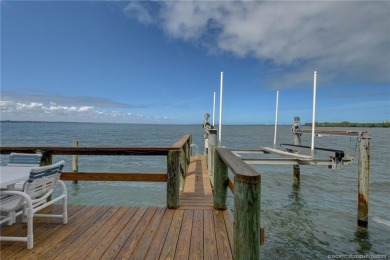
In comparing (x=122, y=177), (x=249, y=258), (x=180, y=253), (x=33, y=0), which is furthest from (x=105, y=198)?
(x=249, y=258)

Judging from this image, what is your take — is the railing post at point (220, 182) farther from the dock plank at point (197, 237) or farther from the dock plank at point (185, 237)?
the dock plank at point (185, 237)

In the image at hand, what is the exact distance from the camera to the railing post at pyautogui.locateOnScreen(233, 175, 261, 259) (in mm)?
1727

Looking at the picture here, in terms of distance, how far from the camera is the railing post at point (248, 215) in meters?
1.73

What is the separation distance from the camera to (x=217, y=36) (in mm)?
15391

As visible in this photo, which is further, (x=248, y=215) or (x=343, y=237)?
(x=343, y=237)

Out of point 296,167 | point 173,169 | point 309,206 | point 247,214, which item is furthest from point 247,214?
point 296,167

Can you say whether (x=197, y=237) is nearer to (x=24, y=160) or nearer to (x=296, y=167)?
(x=24, y=160)

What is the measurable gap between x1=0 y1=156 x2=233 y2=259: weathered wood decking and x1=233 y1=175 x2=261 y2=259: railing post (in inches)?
28.9

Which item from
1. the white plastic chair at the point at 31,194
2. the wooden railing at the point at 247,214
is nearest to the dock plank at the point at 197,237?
the wooden railing at the point at 247,214

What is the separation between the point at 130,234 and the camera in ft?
9.70

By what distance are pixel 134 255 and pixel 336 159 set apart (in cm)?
713

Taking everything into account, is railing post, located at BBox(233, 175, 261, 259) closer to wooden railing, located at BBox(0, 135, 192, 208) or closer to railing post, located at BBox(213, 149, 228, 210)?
railing post, located at BBox(213, 149, 228, 210)

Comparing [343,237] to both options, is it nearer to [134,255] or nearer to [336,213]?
[336,213]

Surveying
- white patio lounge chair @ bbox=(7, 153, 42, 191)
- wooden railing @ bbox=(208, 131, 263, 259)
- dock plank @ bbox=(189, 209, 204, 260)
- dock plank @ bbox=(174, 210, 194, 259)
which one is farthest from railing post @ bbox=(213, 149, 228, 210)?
white patio lounge chair @ bbox=(7, 153, 42, 191)
